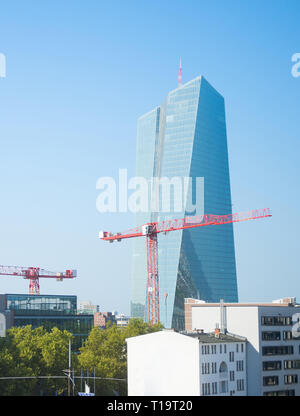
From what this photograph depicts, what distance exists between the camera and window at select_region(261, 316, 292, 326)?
124 m

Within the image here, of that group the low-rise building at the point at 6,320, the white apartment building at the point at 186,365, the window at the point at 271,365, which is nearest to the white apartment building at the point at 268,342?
the window at the point at 271,365

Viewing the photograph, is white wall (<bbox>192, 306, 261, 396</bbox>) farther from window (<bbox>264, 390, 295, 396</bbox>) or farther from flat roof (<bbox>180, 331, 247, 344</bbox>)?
window (<bbox>264, 390, 295, 396</bbox>)

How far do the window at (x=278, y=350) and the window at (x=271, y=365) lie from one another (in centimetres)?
156

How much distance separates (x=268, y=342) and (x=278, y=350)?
11.3ft

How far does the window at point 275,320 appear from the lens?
124 meters

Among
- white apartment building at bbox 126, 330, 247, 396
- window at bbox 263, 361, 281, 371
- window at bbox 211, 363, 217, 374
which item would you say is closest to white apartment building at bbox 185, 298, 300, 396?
window at bbox 263, 361, 281, 371

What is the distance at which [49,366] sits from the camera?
117250mm

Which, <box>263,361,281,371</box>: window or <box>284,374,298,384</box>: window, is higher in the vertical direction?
<box>263,361,281,371</box>: window

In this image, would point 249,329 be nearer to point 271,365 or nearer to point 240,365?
point 240,365

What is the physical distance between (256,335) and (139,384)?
71.8 feet

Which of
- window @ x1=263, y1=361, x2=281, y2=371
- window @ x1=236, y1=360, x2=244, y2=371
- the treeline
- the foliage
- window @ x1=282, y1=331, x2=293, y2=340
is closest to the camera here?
the foliage

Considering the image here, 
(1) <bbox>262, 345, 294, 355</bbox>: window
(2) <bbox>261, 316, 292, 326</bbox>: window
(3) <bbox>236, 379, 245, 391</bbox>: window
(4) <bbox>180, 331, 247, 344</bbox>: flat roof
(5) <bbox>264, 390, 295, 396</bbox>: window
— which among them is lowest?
(5) <bbox>264, 390, 295, 396</bbox>: window
